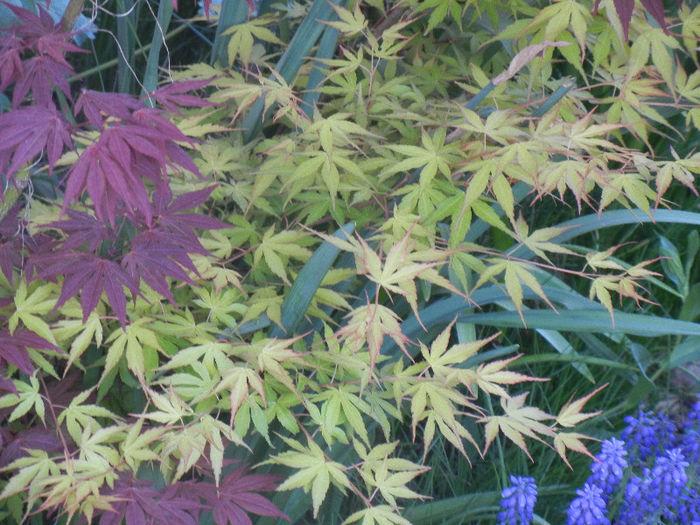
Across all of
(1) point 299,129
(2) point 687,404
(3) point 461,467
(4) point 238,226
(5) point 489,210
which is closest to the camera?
(5) point 489,210

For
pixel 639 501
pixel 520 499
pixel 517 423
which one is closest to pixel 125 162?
pixel 517 423

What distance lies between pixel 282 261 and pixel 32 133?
52cm

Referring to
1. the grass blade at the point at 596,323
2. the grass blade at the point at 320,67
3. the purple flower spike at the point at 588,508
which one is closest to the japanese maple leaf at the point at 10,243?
the grass blade at the point at 320,67

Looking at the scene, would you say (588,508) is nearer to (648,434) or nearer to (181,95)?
(648,434)

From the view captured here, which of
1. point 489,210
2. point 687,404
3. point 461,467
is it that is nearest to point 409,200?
point 489,210

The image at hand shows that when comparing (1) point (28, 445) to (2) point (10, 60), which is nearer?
(2) point (10, 60)

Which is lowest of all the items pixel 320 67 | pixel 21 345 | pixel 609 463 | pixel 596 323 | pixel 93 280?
pixel 609 463

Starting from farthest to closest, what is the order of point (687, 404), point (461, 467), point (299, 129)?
point (687, 404), point (461, 467), point (299, 129)

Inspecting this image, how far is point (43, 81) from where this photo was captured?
1.06 m

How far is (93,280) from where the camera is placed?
1055 mm

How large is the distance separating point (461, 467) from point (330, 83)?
87 centimetres

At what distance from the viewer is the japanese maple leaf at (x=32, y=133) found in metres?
0.91

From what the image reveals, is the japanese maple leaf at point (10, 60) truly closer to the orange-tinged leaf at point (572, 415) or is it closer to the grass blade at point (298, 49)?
the grass blade at point (298, 49)

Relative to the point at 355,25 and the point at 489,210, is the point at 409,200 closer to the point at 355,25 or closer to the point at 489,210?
the point at 489,210
